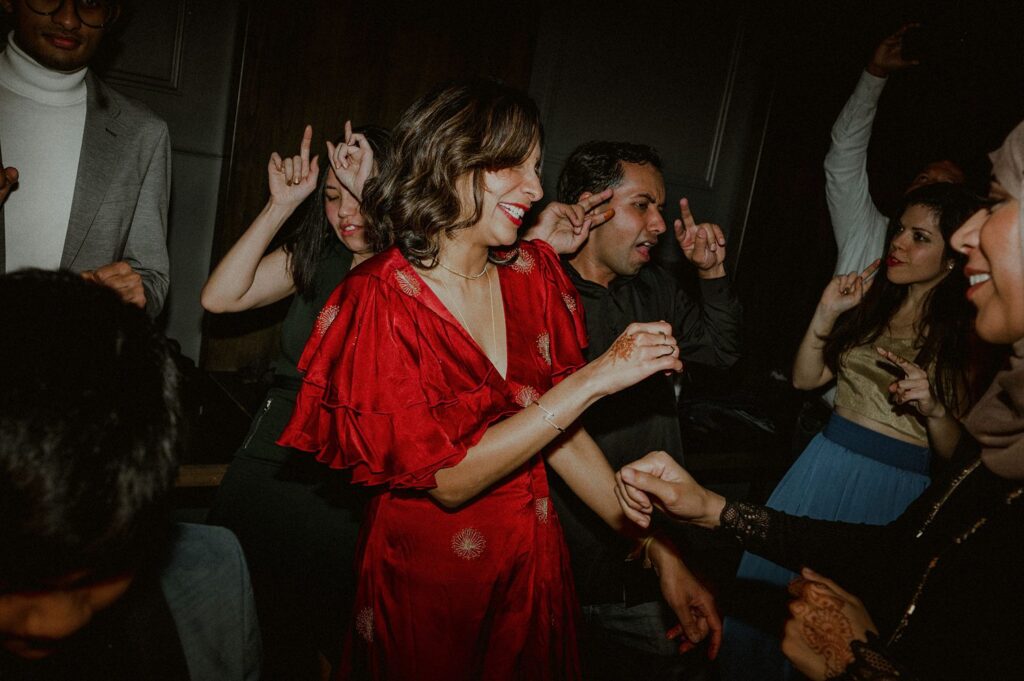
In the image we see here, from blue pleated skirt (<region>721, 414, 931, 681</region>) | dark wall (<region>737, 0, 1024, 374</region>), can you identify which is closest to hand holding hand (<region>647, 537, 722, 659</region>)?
blue pleated skirt (<region>721, 414, 931, 681</region>)

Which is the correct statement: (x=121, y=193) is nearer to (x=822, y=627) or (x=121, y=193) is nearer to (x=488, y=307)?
(x=488, y=307)

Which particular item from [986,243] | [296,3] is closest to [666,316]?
[986,243]

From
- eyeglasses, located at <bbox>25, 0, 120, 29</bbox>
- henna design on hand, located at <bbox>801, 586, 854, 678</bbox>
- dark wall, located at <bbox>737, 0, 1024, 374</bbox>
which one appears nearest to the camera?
henna design on hand, located at <bbox>801, 586, 854, 678</bbox>

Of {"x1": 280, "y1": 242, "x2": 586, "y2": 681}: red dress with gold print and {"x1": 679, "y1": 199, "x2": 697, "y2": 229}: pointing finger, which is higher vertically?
{"x1": 679, "y1": 199, "x2": 697, "y2": 229}: pointing finger

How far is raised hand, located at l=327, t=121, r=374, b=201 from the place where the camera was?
88.5 inches

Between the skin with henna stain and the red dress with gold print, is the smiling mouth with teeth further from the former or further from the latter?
the skin with henna stain

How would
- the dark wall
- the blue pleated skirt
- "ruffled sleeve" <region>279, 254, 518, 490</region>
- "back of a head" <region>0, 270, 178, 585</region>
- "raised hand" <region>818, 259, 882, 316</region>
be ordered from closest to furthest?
"back of a head" <region>0, 270, 178, 585</region>, "ruffled sleeve" <region>279, 254, 518, 490</region>, the blue pleated skirt, "raised hand" <region>818, 259, 882, 316</region>, the dark wall

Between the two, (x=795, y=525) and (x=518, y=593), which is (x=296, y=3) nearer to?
(x=518, y=593)

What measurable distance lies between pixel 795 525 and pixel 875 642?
46 cm

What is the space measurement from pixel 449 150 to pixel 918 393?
1962mm

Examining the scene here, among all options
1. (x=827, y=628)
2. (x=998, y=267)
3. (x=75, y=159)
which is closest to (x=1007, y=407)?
(x=998, y=267)

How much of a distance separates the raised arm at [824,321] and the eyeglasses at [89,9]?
9.03ft

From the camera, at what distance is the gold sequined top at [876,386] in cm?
266

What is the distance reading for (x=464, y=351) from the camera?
4.91ft
